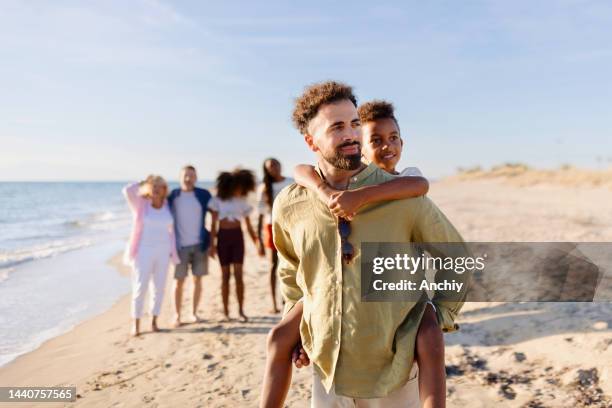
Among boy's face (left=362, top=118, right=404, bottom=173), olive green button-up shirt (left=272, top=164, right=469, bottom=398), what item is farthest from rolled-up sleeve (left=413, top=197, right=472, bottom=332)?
boy's face (left=362, top=118, right=404, bottom=173)

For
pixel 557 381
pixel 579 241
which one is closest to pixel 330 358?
pixel 557 381

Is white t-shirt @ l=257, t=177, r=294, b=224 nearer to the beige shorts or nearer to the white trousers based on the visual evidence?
the white trousers

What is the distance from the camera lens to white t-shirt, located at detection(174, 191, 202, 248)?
6.94 meters

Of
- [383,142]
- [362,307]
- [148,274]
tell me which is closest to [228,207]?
[148,274]

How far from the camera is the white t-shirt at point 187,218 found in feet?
22.8

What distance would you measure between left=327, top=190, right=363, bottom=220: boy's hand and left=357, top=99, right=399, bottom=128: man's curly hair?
1.21 m

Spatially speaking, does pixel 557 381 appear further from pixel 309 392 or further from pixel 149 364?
A: pixel 149 364

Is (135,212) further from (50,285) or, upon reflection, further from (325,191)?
(325,191)

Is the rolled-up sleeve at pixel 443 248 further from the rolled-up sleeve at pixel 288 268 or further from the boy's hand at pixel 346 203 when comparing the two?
the rolled-up sleeve at pixel 288 268

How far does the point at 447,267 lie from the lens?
209 centimetres

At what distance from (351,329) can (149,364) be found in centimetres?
428

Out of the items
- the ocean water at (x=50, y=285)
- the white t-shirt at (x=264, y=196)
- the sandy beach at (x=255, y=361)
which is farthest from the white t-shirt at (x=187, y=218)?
the ocean water at (x=50, y=285)

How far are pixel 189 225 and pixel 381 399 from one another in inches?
210

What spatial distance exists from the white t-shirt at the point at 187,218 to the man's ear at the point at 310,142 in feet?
16.1
